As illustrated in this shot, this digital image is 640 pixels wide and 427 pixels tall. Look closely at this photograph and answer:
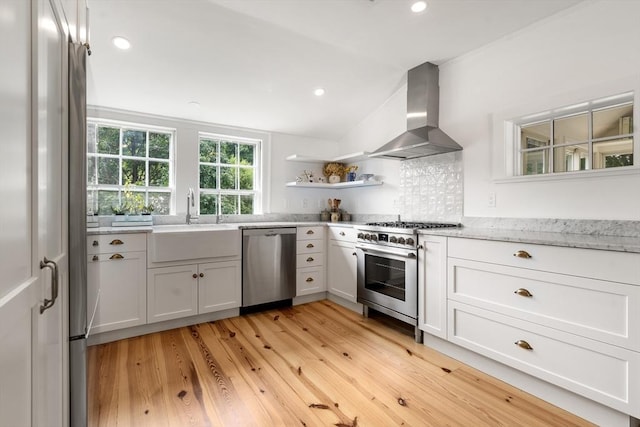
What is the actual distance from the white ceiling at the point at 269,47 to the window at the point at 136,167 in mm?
263

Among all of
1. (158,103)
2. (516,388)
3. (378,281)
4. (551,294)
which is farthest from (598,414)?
(158,103)

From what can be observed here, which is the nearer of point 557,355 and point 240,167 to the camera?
point 557,355

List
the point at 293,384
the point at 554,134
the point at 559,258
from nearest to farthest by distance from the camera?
the point at 559,258 < the point at 293,384 < the point at 554,134

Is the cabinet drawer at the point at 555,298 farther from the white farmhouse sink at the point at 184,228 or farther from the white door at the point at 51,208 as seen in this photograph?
the white door at the point at 51,208

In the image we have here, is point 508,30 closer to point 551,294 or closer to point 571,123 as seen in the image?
point 571,123

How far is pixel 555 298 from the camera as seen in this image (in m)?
1.74

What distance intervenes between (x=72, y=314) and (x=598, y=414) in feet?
8.37

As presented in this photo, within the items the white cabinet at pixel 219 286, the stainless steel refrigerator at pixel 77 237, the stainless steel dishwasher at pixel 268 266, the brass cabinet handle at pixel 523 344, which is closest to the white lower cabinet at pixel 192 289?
the white cabinet at pixel 219 286

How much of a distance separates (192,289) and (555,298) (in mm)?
2725

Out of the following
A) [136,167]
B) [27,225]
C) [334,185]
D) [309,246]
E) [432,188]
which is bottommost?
[309,246]

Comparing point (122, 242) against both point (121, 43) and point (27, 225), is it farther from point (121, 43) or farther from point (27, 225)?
point (27, 225)

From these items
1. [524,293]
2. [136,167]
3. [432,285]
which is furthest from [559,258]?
[136,167]

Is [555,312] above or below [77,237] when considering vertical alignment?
below

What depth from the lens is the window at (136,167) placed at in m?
3.05
